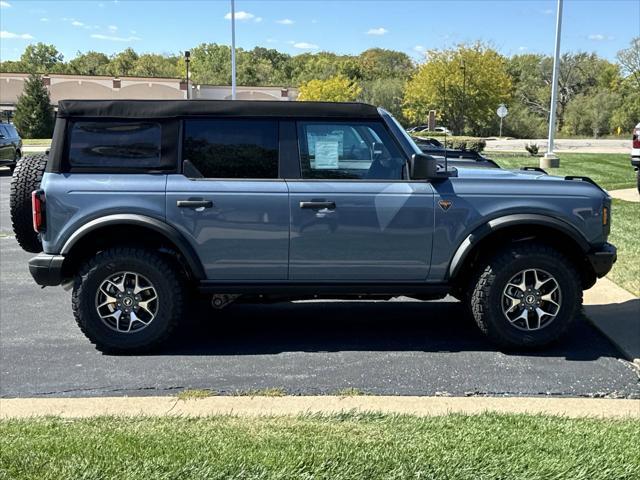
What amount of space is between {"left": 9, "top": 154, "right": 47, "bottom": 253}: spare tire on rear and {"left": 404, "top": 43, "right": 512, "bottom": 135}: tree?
59.5 meters

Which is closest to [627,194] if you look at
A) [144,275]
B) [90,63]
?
[144,275]

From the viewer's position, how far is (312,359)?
4.92 metres

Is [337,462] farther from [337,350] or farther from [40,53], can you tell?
[40,53]

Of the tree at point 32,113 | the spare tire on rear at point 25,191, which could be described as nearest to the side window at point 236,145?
the spare tire on rear at point 25,191

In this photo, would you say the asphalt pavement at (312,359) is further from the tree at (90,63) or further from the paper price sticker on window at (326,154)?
the tree at (90,63)

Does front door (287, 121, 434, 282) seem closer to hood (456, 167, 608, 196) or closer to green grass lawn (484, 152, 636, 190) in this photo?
hood (456, 167, 608, 196)

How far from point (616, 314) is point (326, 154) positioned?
3058mm

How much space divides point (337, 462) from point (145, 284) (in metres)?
2.44

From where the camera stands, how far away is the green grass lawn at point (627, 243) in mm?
6943

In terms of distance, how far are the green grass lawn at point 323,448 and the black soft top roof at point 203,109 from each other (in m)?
2.27

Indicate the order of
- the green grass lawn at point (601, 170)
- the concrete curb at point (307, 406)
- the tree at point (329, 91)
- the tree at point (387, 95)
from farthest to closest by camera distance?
the tree at point (387, 95), the tree at point (329, 91), the green grass lawn at point (601, 170), the concrete curb at point (307, 406)

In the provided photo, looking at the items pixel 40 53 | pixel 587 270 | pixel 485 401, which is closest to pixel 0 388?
pixel 485 401

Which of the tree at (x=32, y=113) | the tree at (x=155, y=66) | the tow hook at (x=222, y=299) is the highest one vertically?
the tree at (x=155, y=66)

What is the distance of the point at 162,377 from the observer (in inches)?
180
